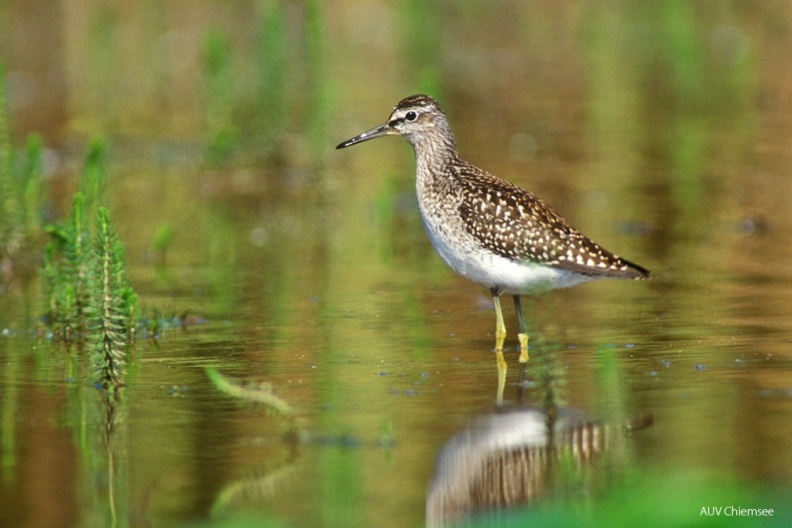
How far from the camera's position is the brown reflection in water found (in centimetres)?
562

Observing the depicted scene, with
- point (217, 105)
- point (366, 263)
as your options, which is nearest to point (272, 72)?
point (217, 105)

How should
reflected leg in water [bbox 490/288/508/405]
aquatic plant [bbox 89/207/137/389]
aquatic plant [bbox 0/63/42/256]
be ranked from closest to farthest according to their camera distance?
aquatic plant [bbox 89/207/137/389], reflected leg in water [bbox 490/288/508/405], aquatic plant [bbox 0/63/42/256]

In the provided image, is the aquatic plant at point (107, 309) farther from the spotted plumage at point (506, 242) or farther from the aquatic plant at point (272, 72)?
the aquatic plant at point (272, 72)

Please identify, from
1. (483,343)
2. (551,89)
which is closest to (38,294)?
(483,343)

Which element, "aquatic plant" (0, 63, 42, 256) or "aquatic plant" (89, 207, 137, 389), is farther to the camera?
"aquatic plant" (0, 63, 42, 256)

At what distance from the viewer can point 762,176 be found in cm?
1398

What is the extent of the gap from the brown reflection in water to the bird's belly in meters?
1.59

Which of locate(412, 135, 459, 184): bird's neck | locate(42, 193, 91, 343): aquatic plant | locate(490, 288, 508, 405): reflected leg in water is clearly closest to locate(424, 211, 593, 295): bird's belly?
locate(490, 288, 508, 405): reflected leg in water

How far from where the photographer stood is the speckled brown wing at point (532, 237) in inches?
324

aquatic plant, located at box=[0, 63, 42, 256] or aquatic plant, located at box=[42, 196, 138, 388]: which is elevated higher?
aquatic plant, located at box=[0, 63, 42, 256]

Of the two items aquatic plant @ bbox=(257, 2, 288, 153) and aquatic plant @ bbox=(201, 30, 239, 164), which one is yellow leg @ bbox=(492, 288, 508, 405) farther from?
aquatic plant @ bbox=(201, 30, 239, 164)

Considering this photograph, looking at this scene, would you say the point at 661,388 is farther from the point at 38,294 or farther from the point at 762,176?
the point at 762,176

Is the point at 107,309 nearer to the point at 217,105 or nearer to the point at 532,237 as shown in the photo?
the point at 532,237

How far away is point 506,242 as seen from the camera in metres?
8.30
